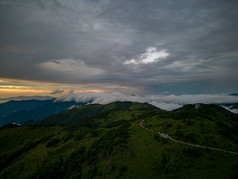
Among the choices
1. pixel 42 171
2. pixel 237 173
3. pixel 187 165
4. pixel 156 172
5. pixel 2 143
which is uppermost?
pixel 237 173

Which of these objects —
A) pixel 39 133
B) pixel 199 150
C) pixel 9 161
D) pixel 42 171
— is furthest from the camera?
pixel 39 133

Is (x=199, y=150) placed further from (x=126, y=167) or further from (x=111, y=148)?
(x=111, y=148)

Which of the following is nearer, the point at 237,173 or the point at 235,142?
the point at 237,173

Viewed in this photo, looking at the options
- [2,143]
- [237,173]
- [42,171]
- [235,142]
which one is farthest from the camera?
[2,143]

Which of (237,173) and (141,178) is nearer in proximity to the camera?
(237,173)

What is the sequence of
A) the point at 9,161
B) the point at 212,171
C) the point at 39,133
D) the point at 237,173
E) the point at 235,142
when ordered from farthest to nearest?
the point at 39,133
the point at 9,161
the point at 235,142
the point at 212,171
the point at 237,173

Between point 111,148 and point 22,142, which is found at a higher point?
point 111,148

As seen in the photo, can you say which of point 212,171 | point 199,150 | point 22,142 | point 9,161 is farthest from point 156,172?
point 22,142

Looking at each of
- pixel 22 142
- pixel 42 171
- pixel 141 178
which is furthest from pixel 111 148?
pixel 22 142

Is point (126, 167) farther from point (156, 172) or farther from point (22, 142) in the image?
point (22, 142)

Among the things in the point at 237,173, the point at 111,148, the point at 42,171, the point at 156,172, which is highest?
the point at 237,173
